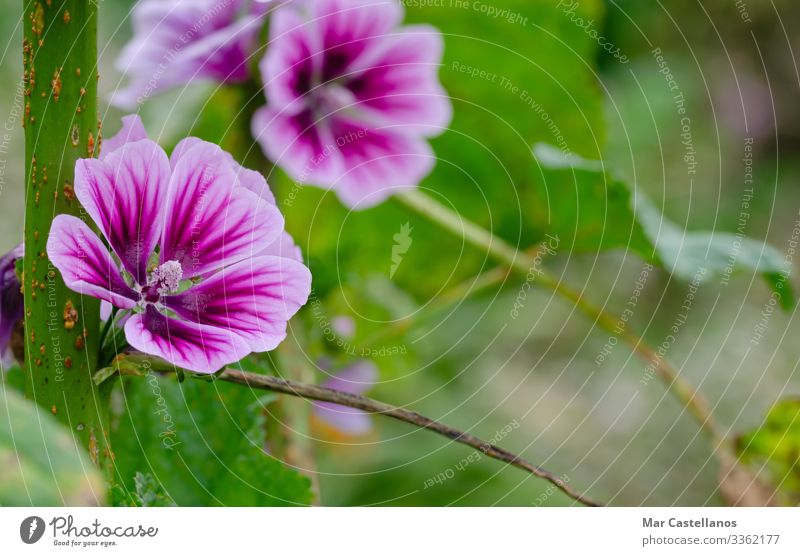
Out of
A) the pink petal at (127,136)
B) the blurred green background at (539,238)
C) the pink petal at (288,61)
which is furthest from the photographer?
the blurred green background at (539,238)

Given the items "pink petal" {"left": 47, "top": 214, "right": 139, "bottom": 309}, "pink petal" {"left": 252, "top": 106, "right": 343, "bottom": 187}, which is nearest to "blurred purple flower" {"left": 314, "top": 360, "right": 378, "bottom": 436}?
"pink petal" {"left": 252, "top": 106, "right": 343, "bottom": 187}

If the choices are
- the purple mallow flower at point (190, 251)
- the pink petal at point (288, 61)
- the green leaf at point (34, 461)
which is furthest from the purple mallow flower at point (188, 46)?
the green leaf at point (34, 461)

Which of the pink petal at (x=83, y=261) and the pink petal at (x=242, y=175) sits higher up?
the pink petal at (x=242, y=175)

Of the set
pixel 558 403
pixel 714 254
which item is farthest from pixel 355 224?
pixel 558 403

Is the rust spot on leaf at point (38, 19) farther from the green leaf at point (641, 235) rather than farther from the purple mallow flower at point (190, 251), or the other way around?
the green leaf at point (641, 235)

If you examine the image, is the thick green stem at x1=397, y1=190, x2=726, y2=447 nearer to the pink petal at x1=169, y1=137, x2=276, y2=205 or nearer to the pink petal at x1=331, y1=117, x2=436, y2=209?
the pink petal at x1=331, y1=117, x2=436, y2=209

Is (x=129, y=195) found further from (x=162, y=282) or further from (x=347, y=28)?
(x=347, y=28)

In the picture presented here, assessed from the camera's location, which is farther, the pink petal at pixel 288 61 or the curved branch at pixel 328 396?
the pink petal at pixel 288 61
